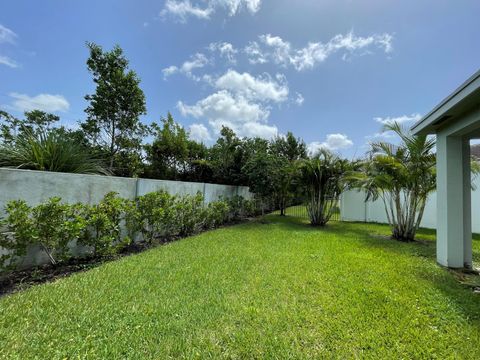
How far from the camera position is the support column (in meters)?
4.22

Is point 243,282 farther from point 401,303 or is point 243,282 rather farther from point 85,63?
point 85,63

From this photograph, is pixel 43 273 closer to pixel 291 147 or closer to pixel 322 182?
pixel 322 182

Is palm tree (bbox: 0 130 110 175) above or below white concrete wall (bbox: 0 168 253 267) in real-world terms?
above

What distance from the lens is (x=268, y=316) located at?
2438 millimetres

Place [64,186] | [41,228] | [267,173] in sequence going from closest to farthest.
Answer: [41,228] → [64,186] → [267,173]

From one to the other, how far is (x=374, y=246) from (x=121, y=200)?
6.40 metres

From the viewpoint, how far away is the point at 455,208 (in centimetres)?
422

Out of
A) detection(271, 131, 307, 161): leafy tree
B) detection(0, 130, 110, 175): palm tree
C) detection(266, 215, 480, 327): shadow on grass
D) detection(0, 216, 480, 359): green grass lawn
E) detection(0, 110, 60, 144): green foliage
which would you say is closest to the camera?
detection(0, 216, 480, 359): green grass lawn

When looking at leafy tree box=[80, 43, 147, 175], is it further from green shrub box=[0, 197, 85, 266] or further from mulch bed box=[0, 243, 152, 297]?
green shrub box=[0, 197, 85, 266]

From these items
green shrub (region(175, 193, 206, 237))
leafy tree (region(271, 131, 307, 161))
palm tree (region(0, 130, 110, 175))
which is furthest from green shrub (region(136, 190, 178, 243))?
leafy tree (region(271, 131, 307, 161))

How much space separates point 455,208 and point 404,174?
Result: 2368mm

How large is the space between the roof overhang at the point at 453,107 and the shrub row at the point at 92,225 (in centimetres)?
624

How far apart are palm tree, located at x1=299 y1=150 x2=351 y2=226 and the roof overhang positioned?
4.25m

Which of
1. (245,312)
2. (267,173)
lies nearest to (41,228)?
(245,312)
